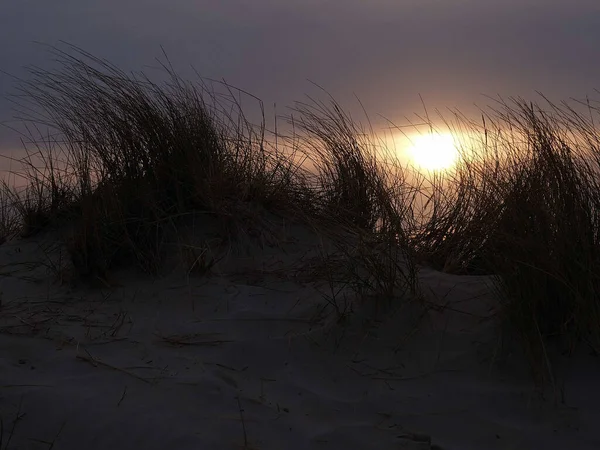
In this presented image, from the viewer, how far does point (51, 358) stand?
222 centimetres

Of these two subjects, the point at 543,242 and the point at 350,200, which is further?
the point at 350,200

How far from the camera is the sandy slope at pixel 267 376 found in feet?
6.00

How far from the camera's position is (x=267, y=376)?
2.17 metres

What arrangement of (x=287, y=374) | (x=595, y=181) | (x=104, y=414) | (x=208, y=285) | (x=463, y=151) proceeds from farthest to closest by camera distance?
(x=463, y=151), (x=208, y=285), (x=595, y=181), (x=287, y=374), (x=104, y=414)

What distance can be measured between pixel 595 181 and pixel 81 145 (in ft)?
8.35

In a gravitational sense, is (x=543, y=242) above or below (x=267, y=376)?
above

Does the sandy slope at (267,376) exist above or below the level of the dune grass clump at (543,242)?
below

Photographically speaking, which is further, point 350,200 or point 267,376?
point 350,200

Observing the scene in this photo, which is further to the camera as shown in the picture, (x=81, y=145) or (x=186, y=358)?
(x=81, y=145)

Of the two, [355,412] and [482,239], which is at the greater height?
[482,239]

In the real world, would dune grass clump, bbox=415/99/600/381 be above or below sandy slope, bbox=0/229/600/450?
above

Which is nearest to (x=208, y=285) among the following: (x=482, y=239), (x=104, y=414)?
(x=104, y=414)

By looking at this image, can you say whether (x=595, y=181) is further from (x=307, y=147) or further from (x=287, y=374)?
(x=307, y=147)

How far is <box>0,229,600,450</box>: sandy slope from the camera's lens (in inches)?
72.0
